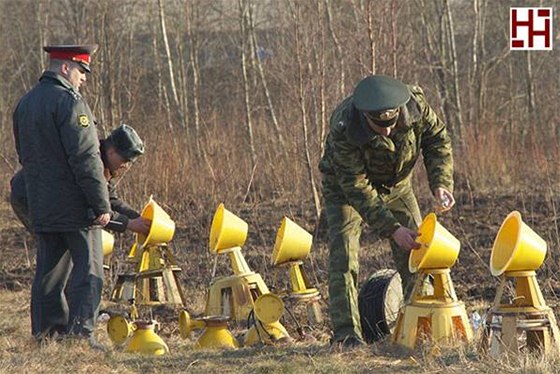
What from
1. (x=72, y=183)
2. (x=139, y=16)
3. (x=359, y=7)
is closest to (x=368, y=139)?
(x=72, y=183)

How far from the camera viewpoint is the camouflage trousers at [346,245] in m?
6.11

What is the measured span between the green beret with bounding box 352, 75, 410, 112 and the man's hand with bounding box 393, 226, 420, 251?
2.27 feet

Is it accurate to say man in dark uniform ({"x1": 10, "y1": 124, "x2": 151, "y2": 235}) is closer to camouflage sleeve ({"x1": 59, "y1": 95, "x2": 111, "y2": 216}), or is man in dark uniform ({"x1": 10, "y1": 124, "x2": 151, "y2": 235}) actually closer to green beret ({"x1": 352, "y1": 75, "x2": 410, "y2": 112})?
camouflage sleeve ({"x1": 59, "y1": 95, "x2": 111, "y2": 216})

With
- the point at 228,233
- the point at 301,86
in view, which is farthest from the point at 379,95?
the point at 301,86

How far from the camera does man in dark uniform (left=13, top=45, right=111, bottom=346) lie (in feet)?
20.6

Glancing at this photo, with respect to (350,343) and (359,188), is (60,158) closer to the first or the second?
(359,188)

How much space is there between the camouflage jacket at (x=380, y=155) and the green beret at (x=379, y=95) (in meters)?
0.12

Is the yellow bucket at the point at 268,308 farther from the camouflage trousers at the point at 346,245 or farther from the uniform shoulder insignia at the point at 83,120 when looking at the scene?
the uniform shoulder insignia at the point at 83,120

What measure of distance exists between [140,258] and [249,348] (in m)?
2.29

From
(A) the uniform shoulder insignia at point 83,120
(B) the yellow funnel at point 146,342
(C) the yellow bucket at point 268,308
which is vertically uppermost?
(A) the uniform shoulder insignia at point 83,120

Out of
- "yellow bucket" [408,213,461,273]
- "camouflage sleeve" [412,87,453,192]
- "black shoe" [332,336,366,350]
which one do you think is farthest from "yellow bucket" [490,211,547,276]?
"black shoe" [332,336,366,350]

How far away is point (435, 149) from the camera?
613 centimetres

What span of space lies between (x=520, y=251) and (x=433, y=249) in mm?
563

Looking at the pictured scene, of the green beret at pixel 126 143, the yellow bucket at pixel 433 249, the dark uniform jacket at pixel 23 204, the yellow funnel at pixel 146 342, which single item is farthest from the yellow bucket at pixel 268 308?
the green beret at pixel 126 143
